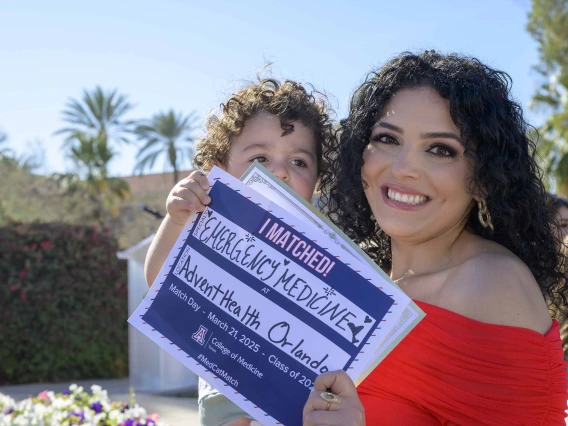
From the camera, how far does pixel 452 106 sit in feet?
5.71

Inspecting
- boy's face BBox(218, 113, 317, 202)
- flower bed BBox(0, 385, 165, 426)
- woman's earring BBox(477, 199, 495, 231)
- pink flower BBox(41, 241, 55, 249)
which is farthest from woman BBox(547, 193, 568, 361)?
pink flower BBox(41, 241, 55, 249)

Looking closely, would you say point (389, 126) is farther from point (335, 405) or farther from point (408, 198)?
point (335, 405)

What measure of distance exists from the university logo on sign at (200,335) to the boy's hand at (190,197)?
0.31 m

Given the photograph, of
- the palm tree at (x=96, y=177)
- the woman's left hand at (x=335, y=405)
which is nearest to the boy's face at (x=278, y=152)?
the woman's left hand at (x=335, y=405)

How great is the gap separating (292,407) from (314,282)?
0.29 m

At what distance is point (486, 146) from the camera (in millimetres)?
1758

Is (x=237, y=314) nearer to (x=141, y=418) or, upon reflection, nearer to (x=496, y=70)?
(x=496, y=70)

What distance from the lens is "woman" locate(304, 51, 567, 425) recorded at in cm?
155

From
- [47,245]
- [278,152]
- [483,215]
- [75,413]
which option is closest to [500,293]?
[483,215]

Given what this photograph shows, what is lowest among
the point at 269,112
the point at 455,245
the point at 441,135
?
the point at 455,245

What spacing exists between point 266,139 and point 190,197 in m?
0.74

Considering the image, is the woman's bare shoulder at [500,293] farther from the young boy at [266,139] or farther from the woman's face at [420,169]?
the young boy at [266,139]

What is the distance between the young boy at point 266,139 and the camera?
228cm

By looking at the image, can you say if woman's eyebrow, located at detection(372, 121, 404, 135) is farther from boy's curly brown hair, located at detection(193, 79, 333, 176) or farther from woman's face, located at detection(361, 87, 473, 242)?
boy's curly brown hair, located at detection(193, 79, 333, 176)
